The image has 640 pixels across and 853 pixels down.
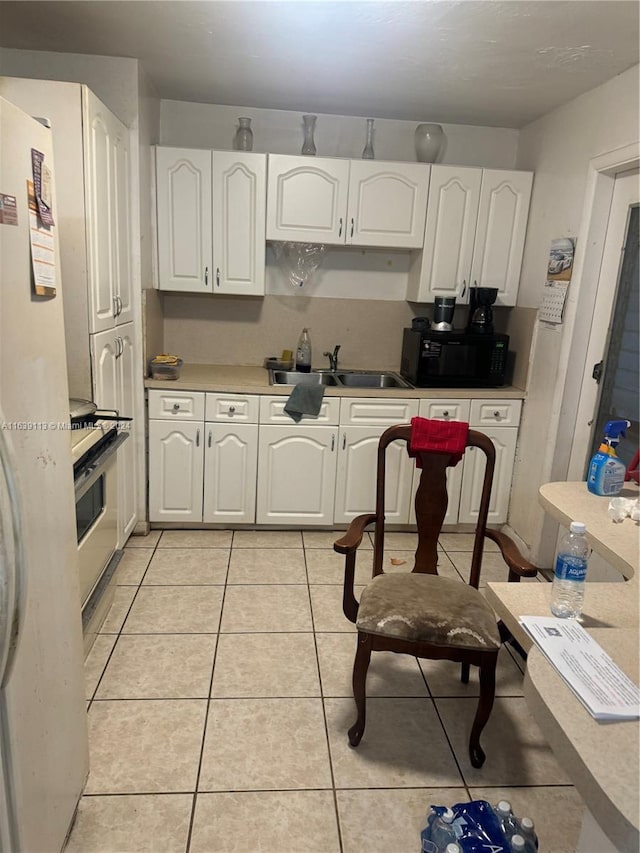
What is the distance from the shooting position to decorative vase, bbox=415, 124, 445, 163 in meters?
3.20

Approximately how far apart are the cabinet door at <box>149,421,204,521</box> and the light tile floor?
517 millimetres

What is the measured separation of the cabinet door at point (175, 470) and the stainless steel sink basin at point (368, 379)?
0.97 meters

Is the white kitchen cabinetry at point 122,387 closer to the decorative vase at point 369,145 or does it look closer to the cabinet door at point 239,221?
the cabinet door at point 239,221

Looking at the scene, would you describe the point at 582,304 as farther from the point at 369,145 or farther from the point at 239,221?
the point at 239,221

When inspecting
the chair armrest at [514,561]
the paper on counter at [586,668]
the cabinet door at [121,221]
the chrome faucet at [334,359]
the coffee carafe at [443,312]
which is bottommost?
the chair armrest at [514,561]

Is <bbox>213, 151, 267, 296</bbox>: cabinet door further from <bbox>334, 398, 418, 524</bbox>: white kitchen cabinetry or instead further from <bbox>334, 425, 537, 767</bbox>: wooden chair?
<bbox>334, 425, 537, 767</bbox>: wooden chair

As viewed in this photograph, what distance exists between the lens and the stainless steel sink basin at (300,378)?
3426 mm

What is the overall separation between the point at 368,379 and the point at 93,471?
1.97 meters

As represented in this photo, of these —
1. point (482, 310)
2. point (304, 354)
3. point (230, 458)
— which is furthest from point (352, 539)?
point (482, 310)

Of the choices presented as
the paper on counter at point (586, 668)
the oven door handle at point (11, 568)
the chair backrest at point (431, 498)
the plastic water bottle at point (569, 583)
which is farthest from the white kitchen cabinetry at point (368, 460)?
the oven door handle at point (11, 568)

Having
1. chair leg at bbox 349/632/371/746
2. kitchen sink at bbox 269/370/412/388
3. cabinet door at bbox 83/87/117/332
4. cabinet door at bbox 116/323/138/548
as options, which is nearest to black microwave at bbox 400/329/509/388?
kitchen sink at bbox 269/370/412/388

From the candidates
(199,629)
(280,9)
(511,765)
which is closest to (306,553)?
(199,629)

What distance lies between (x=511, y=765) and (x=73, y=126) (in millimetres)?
2665

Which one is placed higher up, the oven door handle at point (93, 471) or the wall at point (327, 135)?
the wall at point (327, 135)
